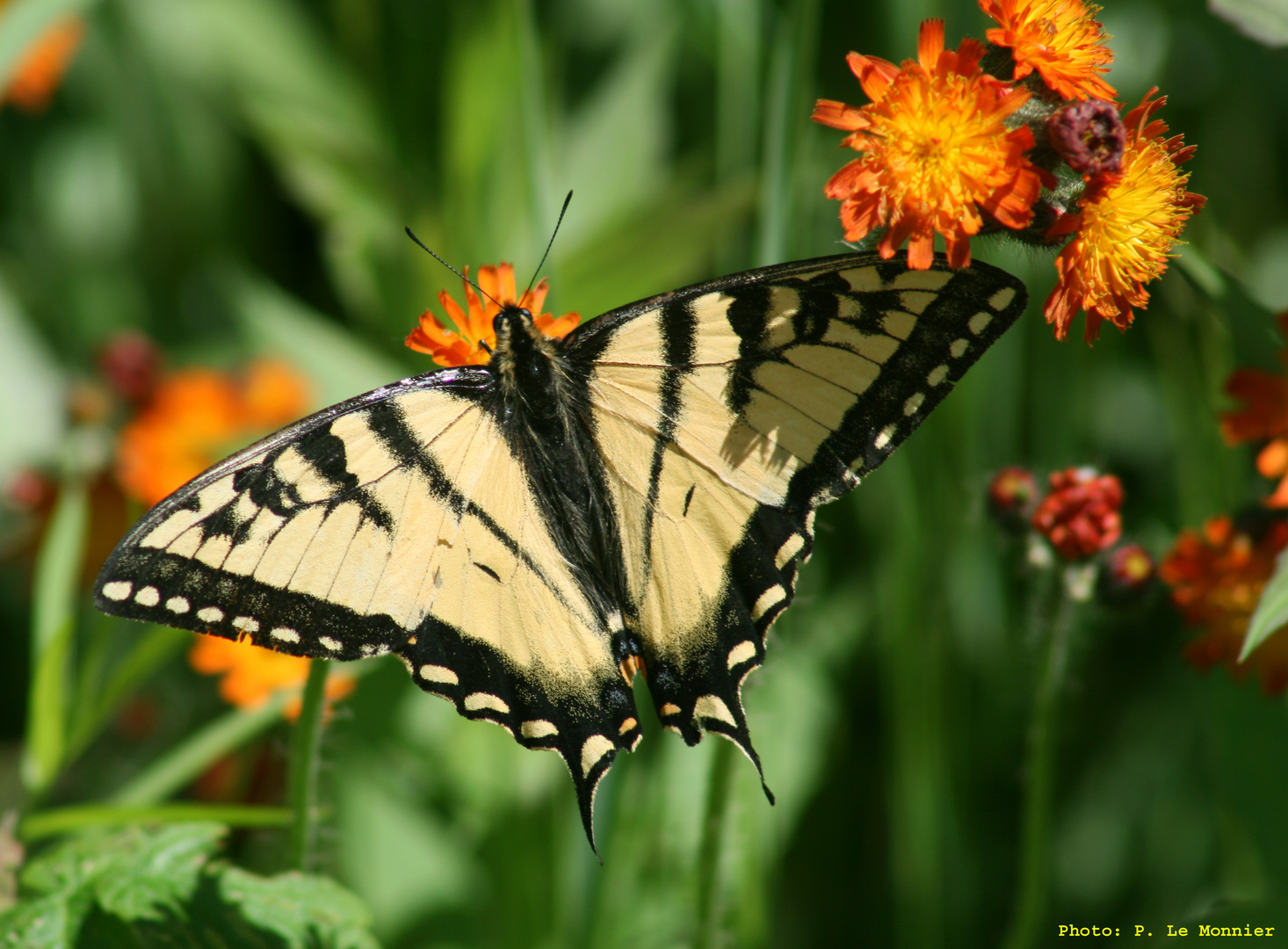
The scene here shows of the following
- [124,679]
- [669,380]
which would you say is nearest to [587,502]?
[669,380]

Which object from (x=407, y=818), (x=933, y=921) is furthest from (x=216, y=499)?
(x=933, y=921)

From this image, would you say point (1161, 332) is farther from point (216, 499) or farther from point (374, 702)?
point (216, 499)

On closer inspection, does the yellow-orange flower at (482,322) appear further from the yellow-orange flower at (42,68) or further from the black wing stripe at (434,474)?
the yellow-orange flower at (42,68)

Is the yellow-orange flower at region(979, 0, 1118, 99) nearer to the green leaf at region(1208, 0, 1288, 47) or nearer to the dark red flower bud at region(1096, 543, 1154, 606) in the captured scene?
the green leaf at region(1208, 0, 1288, 47)

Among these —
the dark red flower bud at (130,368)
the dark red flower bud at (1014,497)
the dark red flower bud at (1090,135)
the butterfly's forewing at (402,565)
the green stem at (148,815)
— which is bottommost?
the green stem at (148,815)

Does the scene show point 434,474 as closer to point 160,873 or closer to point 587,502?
point 587,502

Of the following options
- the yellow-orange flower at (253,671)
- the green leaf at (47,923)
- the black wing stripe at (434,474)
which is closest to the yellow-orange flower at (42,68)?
the yellow-orange flower at (253,671)
